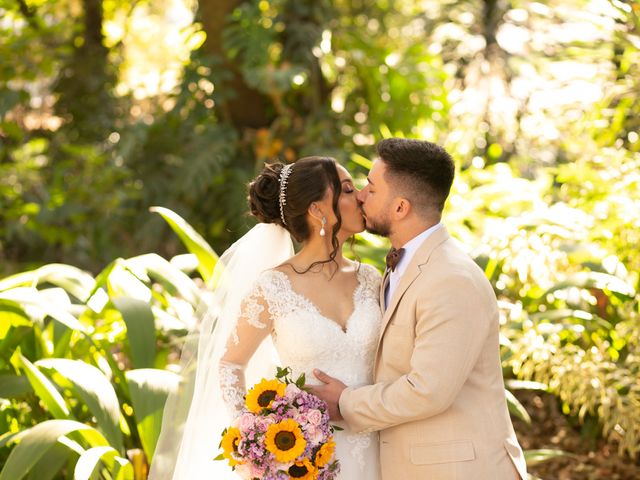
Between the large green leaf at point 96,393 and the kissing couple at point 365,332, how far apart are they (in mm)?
283

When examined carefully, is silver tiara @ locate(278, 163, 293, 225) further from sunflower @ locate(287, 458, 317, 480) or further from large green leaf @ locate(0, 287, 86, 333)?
A: large green leaf @ locate(0, 287, 86, 333)

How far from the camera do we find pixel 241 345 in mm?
2836

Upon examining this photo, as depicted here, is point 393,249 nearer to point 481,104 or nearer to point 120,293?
point 120,293

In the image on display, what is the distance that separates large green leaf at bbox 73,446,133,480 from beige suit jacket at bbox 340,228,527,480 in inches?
→ 35.2

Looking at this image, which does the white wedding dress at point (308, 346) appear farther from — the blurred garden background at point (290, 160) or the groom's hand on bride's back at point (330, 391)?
the blurred garden background at point (290, 160)

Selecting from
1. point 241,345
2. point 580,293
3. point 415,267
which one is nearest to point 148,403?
point 241,345

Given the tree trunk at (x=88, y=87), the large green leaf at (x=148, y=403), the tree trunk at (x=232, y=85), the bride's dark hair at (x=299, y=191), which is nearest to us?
the bride's dark hair at (x=299, y=191)

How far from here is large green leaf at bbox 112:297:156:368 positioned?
3.53m

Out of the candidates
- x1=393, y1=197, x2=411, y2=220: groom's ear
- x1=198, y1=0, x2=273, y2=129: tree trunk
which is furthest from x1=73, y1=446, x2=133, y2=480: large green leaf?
x1=198, y1=0, x2=273, y2=129: tree trunk

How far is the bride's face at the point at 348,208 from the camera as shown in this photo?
291 centimetres

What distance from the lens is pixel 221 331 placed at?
2.98 m

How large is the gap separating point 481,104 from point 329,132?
147 centimetres

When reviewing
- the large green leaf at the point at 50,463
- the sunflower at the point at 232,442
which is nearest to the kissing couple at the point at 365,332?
the sunflower at the point at 232,442

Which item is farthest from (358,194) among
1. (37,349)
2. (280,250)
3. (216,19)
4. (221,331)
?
(216,19)
